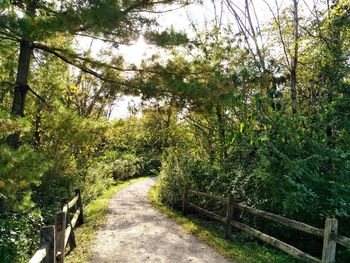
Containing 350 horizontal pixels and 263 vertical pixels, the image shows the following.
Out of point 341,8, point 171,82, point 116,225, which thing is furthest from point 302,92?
point 116,225

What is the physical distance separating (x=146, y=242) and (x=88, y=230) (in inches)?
83.0

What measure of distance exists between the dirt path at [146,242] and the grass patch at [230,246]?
24cm

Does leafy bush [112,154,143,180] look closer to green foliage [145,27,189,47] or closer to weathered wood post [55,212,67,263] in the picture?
green foliage [145,27,189,47]

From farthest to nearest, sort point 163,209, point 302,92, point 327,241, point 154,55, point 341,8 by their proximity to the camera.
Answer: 1. point 163,209
2. point 302,92
3. point 341,8
4. point 154,55
5. point 327,241

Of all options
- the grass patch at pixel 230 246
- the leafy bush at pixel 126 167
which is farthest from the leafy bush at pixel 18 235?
the leafy bush at pixel 126 167

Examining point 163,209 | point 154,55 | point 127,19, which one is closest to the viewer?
point 127,19

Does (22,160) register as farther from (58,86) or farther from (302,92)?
(302,92)

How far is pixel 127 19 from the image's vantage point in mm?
7449

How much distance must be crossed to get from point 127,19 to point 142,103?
7.23 ft

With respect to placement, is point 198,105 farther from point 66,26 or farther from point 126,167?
point 126,167

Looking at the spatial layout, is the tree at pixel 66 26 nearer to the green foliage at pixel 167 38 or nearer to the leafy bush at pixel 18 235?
the green foliage at pixel 167 38

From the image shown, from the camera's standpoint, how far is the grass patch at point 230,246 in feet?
20.5

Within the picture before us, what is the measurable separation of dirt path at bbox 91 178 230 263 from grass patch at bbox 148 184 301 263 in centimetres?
24

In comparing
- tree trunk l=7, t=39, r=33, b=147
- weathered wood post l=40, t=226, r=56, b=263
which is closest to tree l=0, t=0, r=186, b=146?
tree trunk l=7, t=39, r=33, b=147
